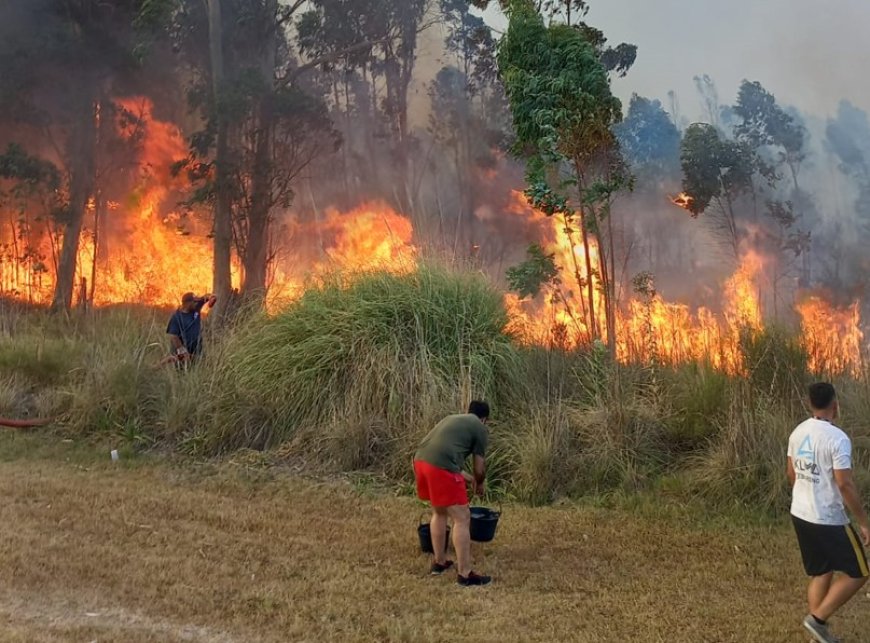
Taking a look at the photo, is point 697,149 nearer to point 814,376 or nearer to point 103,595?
point 814,376

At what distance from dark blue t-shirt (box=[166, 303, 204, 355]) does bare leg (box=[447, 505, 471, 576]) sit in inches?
219

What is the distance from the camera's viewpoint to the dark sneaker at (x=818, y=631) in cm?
374

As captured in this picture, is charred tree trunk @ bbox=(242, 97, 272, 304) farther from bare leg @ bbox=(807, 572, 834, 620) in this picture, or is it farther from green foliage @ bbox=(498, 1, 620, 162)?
bare leg @ bbox=(807, 572, 834, 620)

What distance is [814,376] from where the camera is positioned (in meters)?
7.27

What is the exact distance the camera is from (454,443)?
4688 millimetres

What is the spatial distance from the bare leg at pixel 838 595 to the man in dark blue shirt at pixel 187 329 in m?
7.18

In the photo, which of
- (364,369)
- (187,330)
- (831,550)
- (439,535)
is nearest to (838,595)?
(831,550)

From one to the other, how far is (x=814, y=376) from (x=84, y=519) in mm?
6301

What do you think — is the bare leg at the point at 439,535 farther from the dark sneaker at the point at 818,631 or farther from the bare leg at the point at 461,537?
the dark sneaker at the point at 818,631

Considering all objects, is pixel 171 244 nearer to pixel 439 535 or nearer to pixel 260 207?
pixel 260 207

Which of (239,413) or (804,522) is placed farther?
(239,413)

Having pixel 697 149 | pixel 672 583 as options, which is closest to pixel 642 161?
pixel 697 149

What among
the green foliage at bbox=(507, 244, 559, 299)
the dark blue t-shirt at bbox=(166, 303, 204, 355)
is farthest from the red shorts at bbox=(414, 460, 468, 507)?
the green foliage at bbox=(507, 244, 559, 299)

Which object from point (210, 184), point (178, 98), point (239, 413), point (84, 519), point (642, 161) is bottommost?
point (84, 519)
